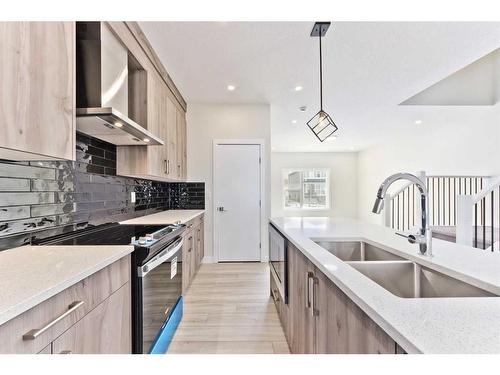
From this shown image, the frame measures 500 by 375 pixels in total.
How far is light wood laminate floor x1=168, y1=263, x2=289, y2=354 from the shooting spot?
200 cm

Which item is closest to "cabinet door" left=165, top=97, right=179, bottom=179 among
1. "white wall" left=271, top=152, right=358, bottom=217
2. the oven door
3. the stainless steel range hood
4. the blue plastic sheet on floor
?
the stainless steel range hood

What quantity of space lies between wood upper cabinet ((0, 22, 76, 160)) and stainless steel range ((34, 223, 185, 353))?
0.58 metres

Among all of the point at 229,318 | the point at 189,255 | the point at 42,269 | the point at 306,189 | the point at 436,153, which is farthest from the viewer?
the point at 306,189

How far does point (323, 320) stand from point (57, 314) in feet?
3.18

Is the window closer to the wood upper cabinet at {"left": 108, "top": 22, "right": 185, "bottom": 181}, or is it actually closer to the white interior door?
the white interior door

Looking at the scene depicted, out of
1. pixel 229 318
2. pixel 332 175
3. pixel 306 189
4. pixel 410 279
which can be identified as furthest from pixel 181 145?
pixel 332 175

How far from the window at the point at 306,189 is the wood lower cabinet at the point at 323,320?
23.3 feet

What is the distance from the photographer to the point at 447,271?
1.01 metres

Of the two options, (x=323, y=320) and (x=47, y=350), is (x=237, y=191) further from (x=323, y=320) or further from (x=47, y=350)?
(x=47, y=350)

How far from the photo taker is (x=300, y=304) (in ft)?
5.01

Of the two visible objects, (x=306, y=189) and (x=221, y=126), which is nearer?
(x=221, y=126)

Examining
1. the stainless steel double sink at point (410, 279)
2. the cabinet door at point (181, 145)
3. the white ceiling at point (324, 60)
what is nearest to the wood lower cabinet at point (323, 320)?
the stainless steel double sink at point (410, 279)
